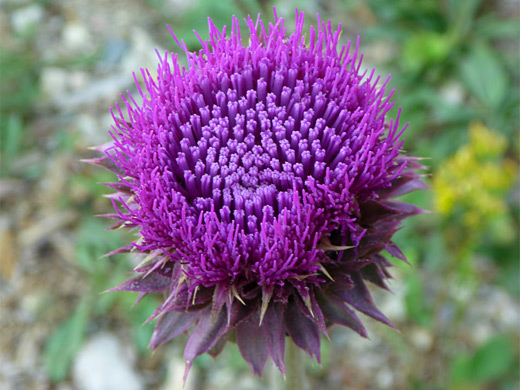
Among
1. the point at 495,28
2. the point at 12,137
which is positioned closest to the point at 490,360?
the point at 495,28

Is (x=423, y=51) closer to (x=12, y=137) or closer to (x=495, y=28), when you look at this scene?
(x=495, y=28)

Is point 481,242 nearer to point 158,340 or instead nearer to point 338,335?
point 338,335

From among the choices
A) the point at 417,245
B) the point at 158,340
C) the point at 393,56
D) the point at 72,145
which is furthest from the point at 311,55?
the point at 393,56

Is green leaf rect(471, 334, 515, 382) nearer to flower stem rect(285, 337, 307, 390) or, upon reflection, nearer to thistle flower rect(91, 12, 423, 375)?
flower stem rect(285, 337, 307, 390)

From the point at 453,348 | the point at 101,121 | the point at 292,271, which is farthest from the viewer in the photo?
the point at 101,121

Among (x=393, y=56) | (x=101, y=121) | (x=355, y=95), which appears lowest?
(x=101, y=121)

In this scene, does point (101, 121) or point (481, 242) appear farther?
point (101, 121)

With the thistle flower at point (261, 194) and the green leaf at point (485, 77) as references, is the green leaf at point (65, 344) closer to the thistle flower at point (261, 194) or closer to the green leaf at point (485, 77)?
the thistle flower at point (261, 194)
